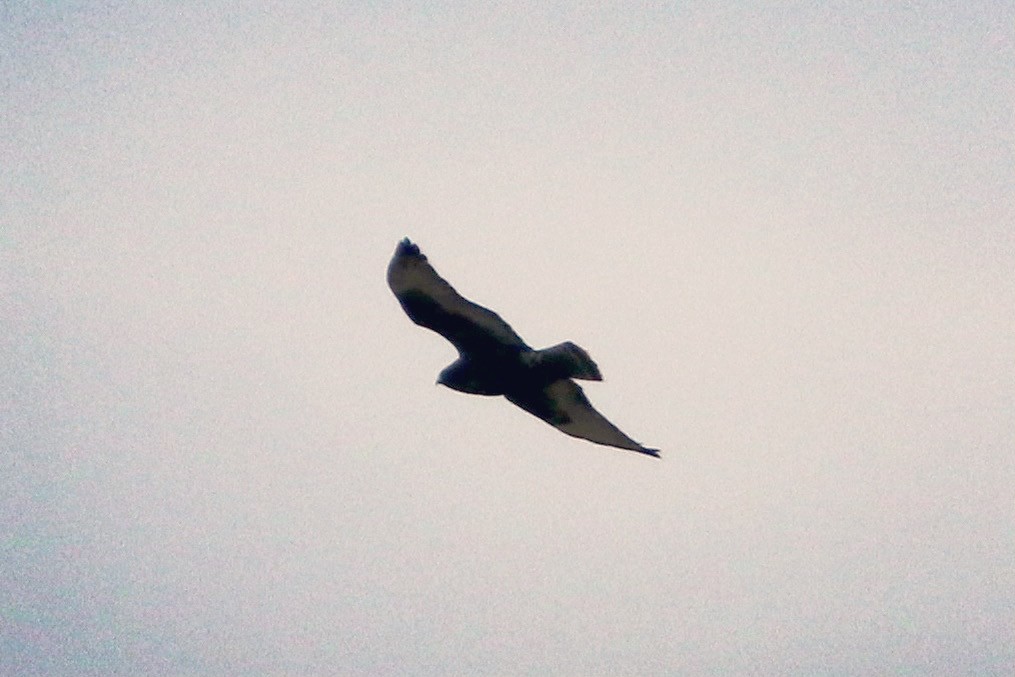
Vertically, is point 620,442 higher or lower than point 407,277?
lower

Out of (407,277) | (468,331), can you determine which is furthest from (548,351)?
(407,277)

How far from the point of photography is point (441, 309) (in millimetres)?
10438

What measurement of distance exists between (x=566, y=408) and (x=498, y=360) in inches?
40.8

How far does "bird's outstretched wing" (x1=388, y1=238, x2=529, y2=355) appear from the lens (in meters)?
10.2

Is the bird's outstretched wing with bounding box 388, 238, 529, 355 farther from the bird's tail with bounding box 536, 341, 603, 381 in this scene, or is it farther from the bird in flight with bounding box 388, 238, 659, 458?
the bird's tail with bounding box 536, 341, 603, 381

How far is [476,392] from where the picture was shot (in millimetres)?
11086

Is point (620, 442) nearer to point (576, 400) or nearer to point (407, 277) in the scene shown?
point (576, 400)

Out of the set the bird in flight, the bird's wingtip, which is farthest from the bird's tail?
the bird's wingtip

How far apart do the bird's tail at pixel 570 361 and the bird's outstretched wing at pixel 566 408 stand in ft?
2.26

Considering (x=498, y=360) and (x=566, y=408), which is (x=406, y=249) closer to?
(x=498, y=360)

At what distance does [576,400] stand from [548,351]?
117cm

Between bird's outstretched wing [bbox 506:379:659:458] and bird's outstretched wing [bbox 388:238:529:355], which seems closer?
bird's outstretched wing [bbox 388:238:529:355]

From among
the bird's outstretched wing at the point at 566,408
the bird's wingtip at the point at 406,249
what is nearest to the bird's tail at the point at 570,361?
the bird's outstretched wing at the point at 566,408

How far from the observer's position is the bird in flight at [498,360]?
10156 mm
